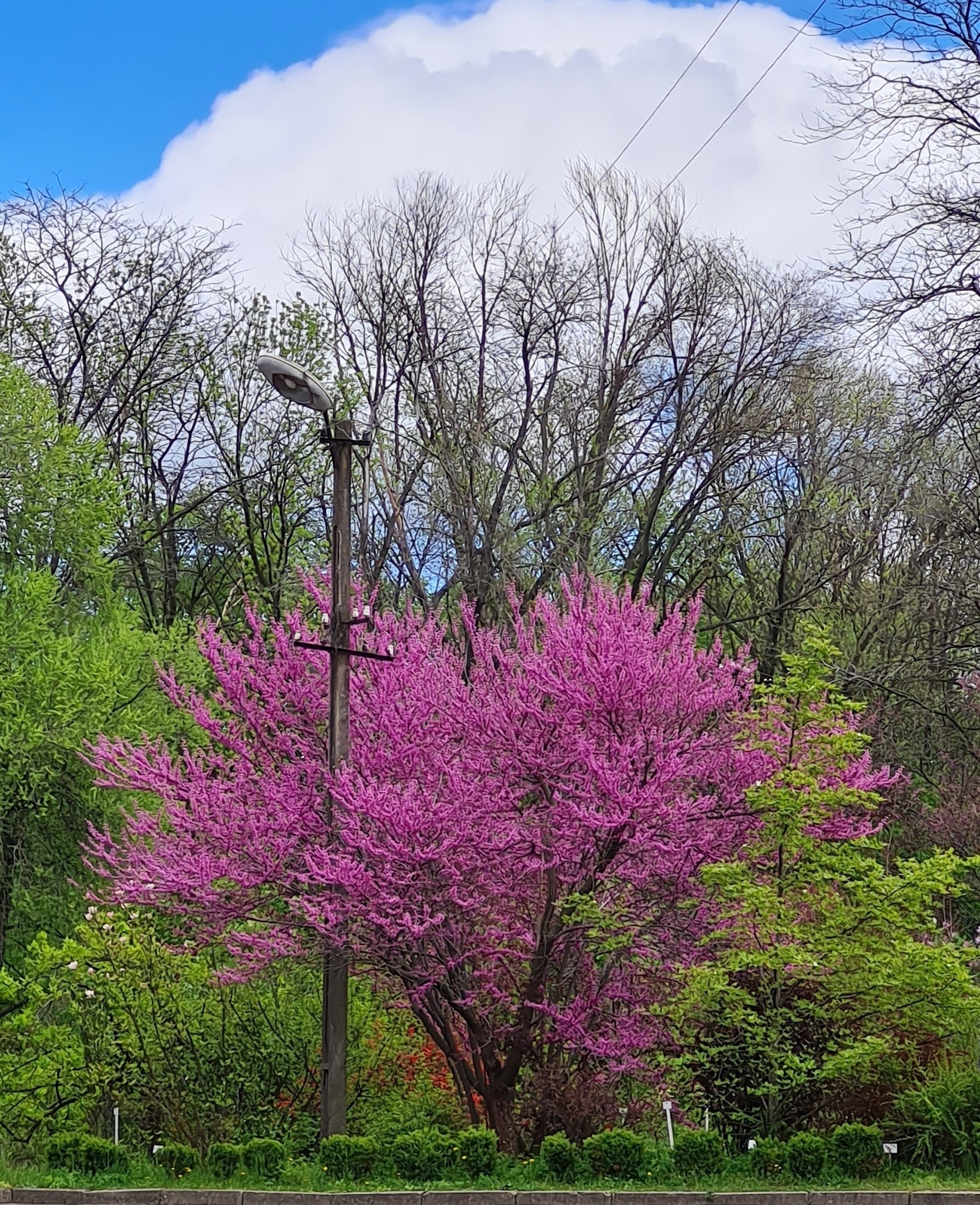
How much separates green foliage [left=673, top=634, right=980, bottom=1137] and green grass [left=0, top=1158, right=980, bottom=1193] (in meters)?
0.70

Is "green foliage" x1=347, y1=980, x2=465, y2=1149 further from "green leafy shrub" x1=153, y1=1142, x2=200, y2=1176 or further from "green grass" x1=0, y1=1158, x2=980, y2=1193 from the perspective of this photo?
"green leafy shrub" x1=153, y1=1142, x2=200, y2=1176

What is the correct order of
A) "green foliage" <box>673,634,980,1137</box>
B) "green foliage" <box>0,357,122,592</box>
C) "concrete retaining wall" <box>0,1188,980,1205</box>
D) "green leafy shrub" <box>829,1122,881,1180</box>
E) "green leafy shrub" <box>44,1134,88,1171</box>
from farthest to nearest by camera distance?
"green foliage" <box>0,357,122,592</box> → "green leafy shrub" <box>44,1134,88,1171</box> → "green foliage" <box>673,634,980,1137</box> → "green leafy shrub" <box>829,1122,881,1180</box> → "concrete retaining wall" <box>0,1188,980,1205</box>

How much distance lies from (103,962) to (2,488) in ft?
31.1

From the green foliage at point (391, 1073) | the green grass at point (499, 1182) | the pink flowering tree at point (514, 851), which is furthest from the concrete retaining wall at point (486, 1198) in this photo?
the green foliage at point (391, 1073)

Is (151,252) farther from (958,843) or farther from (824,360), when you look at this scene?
(958,843)

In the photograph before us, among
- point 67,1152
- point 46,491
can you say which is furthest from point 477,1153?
point 46,491

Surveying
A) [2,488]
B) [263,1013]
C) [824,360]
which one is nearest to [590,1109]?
[263,1013]

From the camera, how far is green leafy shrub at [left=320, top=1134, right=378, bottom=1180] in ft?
28.4

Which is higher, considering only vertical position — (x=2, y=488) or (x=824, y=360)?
(x=824, y=360)

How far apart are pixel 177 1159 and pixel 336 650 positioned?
3.59m

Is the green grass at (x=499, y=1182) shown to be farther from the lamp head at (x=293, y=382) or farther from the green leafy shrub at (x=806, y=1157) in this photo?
the lamp head at (x=293, y=382)

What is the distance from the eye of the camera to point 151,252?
1056 inches

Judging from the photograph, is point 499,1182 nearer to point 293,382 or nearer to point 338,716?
point 338,716

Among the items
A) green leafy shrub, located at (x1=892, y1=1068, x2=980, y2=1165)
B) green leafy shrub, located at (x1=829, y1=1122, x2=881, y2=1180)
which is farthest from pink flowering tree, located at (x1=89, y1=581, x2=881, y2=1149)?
green leafy shrub, located at (x1=892, y1=1068, x2=980, y2=1165)
